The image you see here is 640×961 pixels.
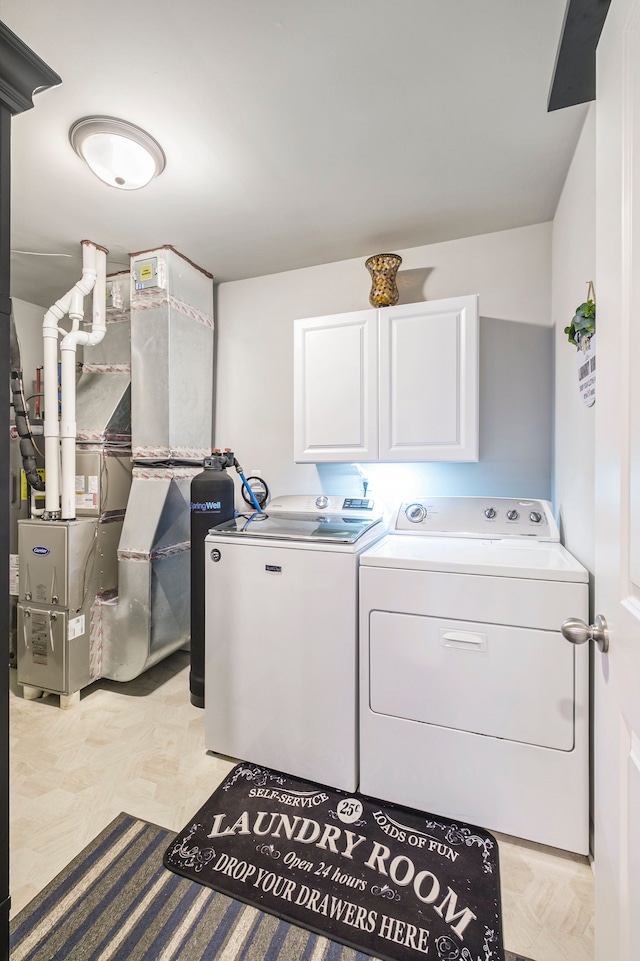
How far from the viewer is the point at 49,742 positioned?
6.70ft

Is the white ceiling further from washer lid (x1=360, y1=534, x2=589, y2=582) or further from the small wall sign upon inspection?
washer lid (x1=360, y1=534, x2=589, y2=582)

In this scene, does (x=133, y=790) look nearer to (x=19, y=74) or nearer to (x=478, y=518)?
(x=478, y=518)

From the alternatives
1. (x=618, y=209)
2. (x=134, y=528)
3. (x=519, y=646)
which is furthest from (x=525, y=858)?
(x=134, y=528)

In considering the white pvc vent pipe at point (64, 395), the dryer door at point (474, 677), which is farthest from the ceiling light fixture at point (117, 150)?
the dryer door at point (474, 677)

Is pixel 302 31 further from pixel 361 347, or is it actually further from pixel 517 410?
pixel 517 410

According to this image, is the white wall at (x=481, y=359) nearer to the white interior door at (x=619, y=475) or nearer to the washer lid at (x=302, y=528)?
the washer lid at (x=302, y=528)

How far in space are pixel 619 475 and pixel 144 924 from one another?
1685mm

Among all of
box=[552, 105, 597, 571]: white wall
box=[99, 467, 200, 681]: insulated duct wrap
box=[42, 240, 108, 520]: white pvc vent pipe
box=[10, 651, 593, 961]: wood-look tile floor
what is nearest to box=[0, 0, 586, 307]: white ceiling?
box=[552, 105, 597, 571]: white wall

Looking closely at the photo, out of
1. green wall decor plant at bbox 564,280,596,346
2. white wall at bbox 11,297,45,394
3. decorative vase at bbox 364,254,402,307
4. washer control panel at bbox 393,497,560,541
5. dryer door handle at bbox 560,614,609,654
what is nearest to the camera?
dryer door handle at bbox 560,614,609,654

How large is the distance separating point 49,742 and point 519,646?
215cm

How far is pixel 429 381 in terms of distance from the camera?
2104 mm

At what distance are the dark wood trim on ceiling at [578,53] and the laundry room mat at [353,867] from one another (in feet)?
7.21

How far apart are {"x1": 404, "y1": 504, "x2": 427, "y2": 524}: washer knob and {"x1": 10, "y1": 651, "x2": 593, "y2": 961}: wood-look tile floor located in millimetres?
1268

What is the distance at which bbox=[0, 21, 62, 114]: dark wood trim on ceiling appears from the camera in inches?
37.6
